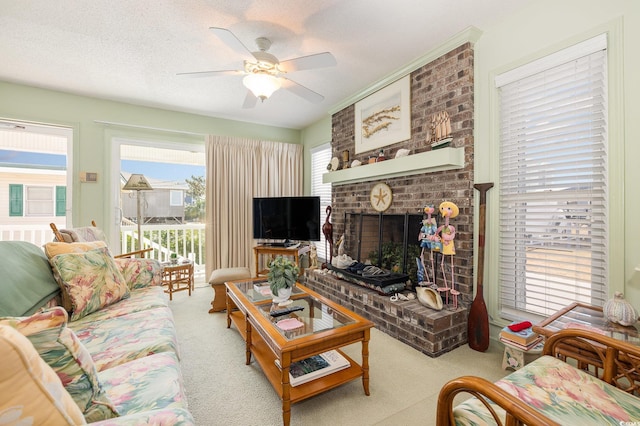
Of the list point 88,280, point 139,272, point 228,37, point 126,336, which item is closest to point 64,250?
point 88,280

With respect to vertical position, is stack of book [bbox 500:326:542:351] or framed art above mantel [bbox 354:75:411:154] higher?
framed art above mantel [bbox 354:75:411:154]

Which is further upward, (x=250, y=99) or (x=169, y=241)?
(x=250, y=99)

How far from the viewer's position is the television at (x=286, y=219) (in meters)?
3.92

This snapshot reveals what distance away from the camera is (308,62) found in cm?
207

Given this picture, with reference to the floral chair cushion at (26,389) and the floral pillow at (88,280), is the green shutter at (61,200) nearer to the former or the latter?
the floral pillow at (88,280)

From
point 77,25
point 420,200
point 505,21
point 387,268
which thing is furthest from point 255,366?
point 505,21

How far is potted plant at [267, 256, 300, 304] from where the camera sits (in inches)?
79.4

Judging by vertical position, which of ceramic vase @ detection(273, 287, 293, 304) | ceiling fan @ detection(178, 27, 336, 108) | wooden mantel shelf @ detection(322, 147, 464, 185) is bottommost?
ceramic vase @ detection(273, 287, 293, 304)

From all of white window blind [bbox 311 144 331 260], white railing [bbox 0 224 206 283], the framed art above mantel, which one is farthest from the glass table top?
white railing [bbox 0 224 206 283]

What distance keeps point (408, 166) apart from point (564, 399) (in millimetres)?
1987

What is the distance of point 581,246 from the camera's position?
1835 millimetres

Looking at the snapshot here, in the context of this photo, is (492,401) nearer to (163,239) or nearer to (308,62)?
(308,62)

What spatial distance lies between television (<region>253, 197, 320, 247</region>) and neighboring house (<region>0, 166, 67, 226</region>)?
2.43 meters

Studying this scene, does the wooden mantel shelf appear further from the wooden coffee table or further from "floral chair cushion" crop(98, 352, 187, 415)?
"floral chair cushion" crop(98, 352, 187, 415)
